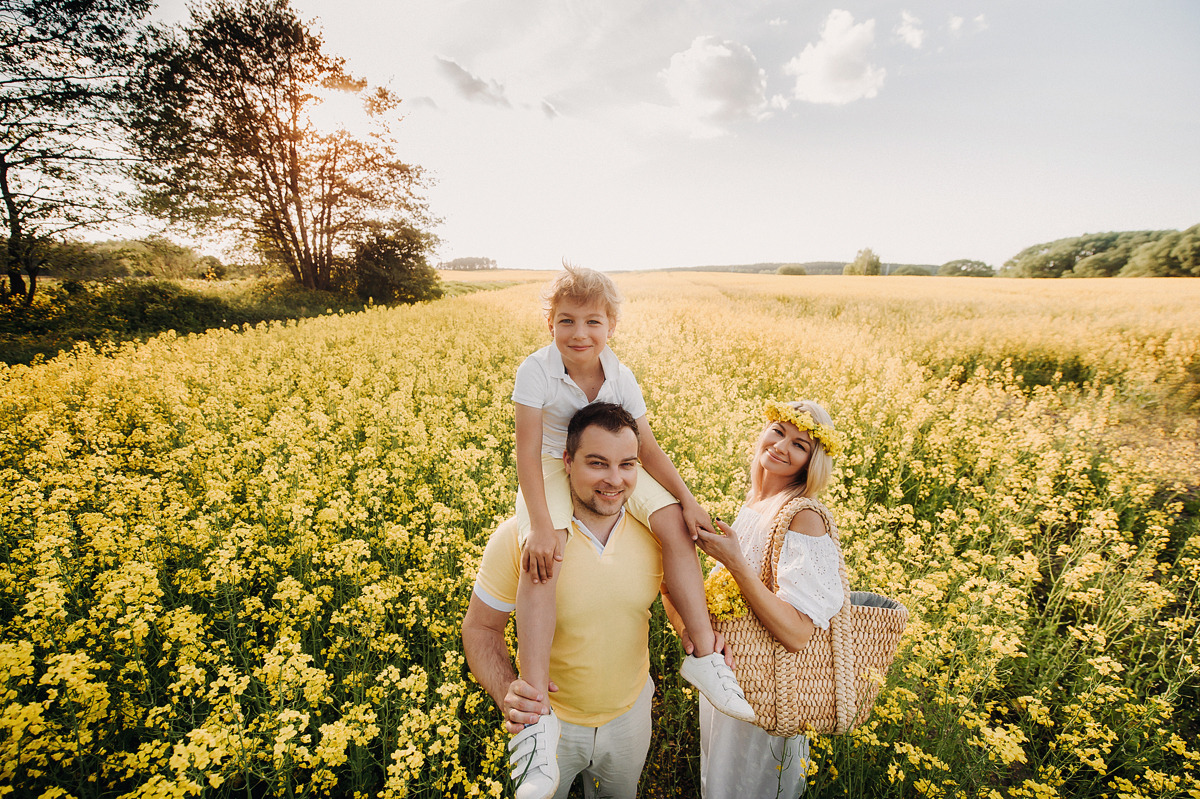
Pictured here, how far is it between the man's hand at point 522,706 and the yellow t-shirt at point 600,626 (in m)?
0.23

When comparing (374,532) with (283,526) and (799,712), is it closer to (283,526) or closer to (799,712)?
(283,526)

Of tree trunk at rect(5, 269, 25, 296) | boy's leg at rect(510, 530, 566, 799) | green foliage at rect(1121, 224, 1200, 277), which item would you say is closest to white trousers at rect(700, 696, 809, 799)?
boy's leg at rect(510, 530, 566, 799)

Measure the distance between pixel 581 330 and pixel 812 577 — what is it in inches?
72.0

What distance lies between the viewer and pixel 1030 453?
5.54 meters

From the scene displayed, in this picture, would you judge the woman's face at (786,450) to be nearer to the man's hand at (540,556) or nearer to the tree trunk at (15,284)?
the man's hand at (540,556)

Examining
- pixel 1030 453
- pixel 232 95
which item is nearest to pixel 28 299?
pixel 232 95

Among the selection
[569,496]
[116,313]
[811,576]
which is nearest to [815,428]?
[811,576]

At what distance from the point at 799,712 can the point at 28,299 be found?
22477 mm

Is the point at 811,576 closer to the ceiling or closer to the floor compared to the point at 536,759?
closer to the ceiling

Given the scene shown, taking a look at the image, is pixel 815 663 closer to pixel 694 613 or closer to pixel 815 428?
pixel 694 613

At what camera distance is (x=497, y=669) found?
2.19m

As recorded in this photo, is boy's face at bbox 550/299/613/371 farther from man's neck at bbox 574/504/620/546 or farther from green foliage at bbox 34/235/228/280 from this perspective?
green foliage at bbox 34/235/228/280

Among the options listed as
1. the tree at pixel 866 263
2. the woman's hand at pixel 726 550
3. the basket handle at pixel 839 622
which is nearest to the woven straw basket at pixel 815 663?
the basket handle at pixel 839 622

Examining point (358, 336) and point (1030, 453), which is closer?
point (1030, 453)
